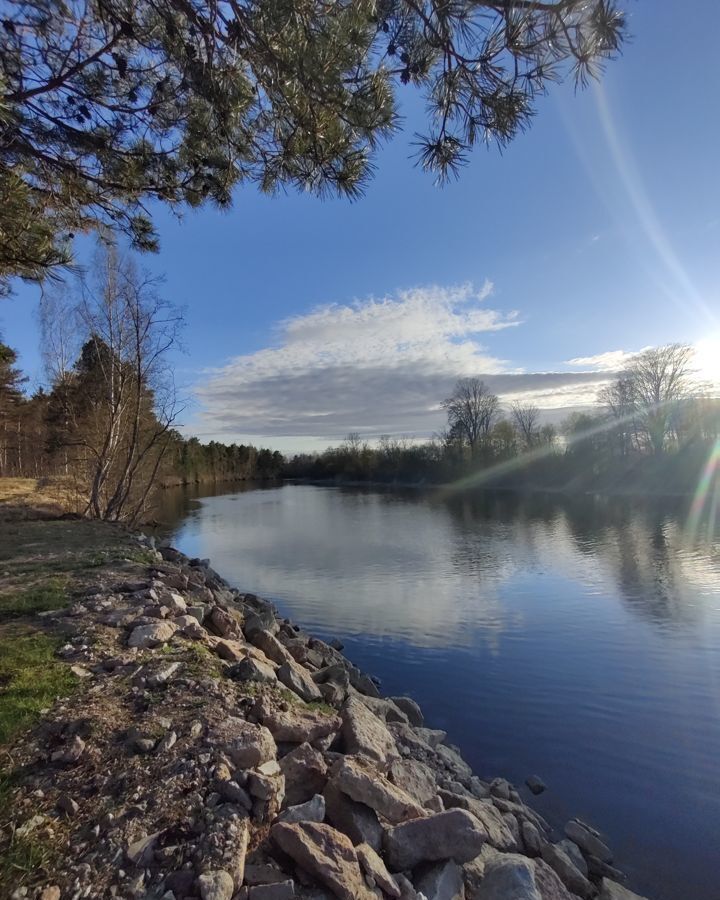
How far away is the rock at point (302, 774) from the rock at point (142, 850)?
27.1 inches

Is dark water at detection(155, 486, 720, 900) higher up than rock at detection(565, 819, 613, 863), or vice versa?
rock at detection(565, 819, 613, 863)

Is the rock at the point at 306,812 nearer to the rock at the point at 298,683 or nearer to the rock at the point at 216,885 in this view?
the rock at the point at 216,885

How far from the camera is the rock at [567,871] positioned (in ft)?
11.0

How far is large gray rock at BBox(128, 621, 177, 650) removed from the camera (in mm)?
4093

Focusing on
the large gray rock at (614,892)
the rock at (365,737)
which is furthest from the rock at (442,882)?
the large gray rock at (614,892)

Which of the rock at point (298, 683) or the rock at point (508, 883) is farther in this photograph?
the rock at point (298, 683)

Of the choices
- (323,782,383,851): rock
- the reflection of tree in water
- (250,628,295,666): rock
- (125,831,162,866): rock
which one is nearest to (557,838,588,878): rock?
(323,782,383,851): rock

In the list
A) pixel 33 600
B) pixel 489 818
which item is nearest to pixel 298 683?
pixel 489 818

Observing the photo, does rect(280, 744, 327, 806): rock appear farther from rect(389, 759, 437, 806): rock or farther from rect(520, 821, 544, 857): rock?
rect(520, 821, 544, 857): rock

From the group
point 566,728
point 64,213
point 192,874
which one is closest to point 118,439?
point 64,213

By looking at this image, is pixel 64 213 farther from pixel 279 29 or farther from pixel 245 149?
pixel 279 29

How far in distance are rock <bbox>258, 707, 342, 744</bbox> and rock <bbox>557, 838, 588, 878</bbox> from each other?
208 centimetres

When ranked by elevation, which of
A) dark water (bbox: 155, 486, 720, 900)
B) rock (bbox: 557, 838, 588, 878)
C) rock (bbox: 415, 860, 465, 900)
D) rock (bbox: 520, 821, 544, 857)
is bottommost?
dark water (bbox: 155, 486, 720, 900)

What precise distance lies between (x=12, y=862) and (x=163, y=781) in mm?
621
